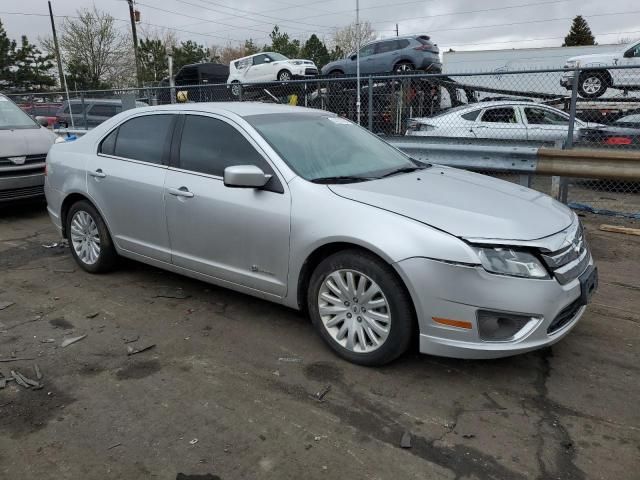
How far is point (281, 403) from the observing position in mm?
3031

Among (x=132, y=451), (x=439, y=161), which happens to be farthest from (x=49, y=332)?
(x=439, y=161)

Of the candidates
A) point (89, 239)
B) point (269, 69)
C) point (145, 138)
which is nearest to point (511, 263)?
point (145, 138)

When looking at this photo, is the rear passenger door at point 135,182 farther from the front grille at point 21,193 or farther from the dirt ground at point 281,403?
the front grille at point 21,193

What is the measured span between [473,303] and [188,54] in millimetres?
50513

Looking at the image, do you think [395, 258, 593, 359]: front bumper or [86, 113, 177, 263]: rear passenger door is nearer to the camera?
[395, 258, 593, 359]: front bumper

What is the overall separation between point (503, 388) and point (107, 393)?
2303 mm

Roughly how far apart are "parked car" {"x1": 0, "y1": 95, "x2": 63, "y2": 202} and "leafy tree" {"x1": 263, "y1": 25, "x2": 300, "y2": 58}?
44.1 m

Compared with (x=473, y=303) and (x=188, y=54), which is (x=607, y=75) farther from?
(x=188, y=54)

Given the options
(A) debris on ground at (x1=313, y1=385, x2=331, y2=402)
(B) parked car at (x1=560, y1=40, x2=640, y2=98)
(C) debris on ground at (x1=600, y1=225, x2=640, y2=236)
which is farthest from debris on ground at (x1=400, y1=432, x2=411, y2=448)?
(B) parked car at (x1=560, y1=40, x2=640, y2=98)

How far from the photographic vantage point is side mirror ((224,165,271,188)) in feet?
11.7

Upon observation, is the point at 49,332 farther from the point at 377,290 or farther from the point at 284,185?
the point at 377,290

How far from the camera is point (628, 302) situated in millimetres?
4422

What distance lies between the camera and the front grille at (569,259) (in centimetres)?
305

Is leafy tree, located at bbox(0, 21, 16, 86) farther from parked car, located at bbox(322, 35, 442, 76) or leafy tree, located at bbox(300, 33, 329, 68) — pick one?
parked car, located at bbox(322, 35, 442, 76)
